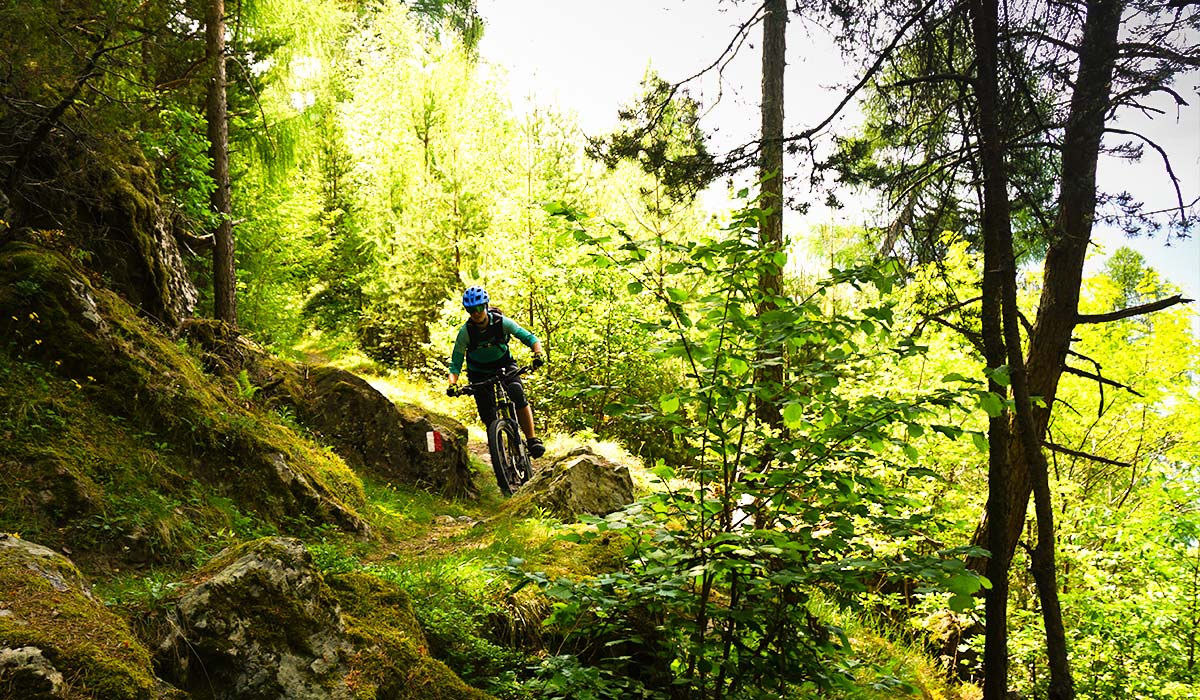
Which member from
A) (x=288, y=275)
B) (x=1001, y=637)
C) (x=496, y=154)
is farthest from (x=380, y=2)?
(x=1001, y=637)

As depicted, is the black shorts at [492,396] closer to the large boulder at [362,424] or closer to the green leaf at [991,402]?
the large boulder at [362,424]

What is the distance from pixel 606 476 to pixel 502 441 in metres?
1.50

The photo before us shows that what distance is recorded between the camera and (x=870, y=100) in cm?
628

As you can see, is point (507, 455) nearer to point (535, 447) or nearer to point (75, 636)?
point (535, 447)

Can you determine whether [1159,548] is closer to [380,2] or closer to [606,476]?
[606,476]

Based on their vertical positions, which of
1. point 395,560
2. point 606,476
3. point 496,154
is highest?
point 496,154

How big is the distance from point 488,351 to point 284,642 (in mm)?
5356

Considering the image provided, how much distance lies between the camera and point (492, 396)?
26.3 feet

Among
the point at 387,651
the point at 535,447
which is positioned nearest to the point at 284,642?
the point at 387,651

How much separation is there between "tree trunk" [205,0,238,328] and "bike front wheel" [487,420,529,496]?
189 inches

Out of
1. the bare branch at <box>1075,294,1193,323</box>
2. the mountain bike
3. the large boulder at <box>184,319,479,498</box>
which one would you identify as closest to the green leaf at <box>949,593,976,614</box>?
the bare branch at <box>1075,294,1193,323</box>

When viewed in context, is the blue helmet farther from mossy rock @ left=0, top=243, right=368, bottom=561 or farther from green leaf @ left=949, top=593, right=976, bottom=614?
green leaf @ left=949, top=593, right=976, bottom=614

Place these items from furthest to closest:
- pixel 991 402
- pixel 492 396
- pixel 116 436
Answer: pixel 492 396 → pixel 116 436 → pixel 991 402

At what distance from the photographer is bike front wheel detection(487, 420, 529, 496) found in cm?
787
